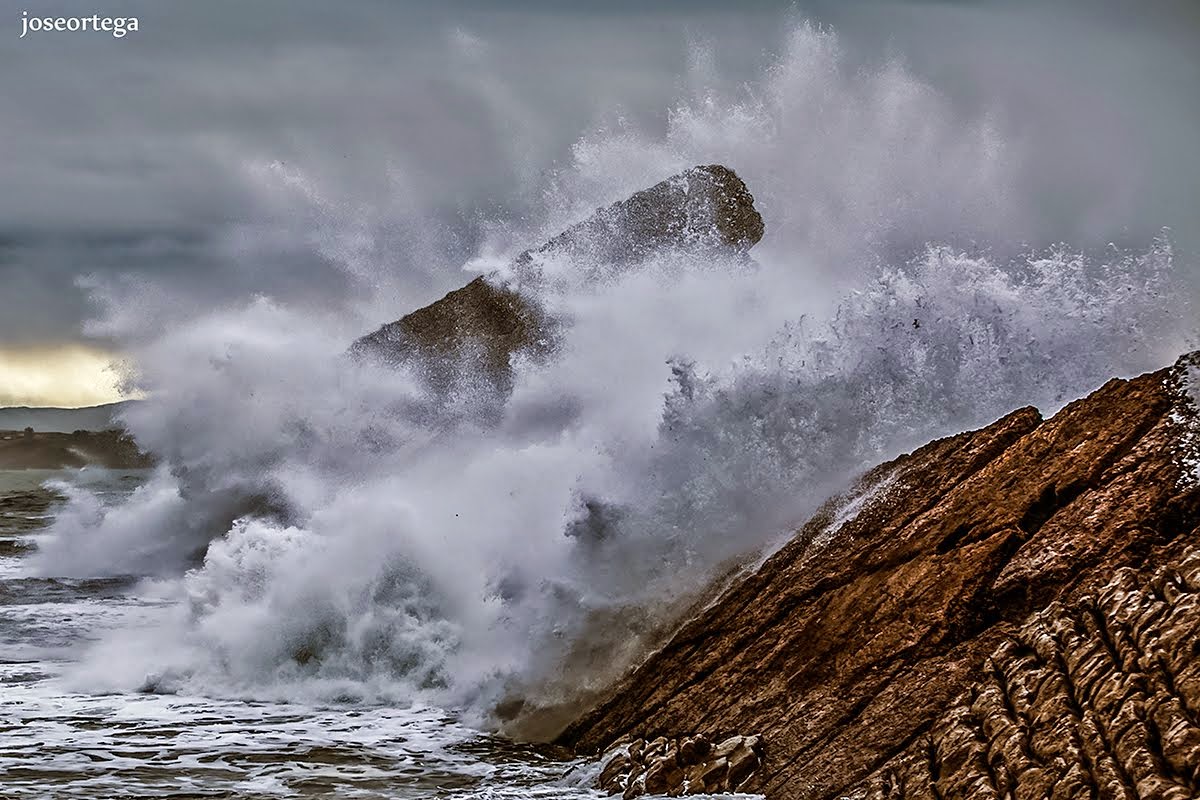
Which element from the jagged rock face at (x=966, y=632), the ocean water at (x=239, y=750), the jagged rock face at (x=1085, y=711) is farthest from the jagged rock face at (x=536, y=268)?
the jagged rock face at (x=1085, y=711)

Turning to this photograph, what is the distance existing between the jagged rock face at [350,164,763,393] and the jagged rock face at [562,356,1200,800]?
8925 millimetres

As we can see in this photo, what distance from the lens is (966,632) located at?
7.61m

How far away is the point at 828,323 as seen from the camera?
11.2 metres

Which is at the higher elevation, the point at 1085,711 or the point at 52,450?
the point at 52,450

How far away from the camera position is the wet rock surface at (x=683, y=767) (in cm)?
770

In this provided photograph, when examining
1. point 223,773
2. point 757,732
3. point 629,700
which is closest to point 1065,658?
point 757,732

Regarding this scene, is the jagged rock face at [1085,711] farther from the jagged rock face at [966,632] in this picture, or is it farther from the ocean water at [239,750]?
the ocean water at [239,750]

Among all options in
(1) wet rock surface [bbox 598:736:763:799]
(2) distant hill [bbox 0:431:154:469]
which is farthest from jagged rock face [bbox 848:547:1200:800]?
(2) distant hill [bbox 0:431:154:469]

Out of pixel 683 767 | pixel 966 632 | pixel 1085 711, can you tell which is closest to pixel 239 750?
pixel 683 767

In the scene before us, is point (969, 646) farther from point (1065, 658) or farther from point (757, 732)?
point (757, 732)

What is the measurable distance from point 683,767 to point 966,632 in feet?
6.24

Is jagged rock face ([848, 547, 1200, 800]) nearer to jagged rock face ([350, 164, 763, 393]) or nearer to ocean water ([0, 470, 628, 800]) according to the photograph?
ocean water ([0, 470, 628, 800])

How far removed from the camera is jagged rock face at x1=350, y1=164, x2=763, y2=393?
1927 centimetres

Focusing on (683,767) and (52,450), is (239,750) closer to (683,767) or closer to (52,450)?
(683,767)
